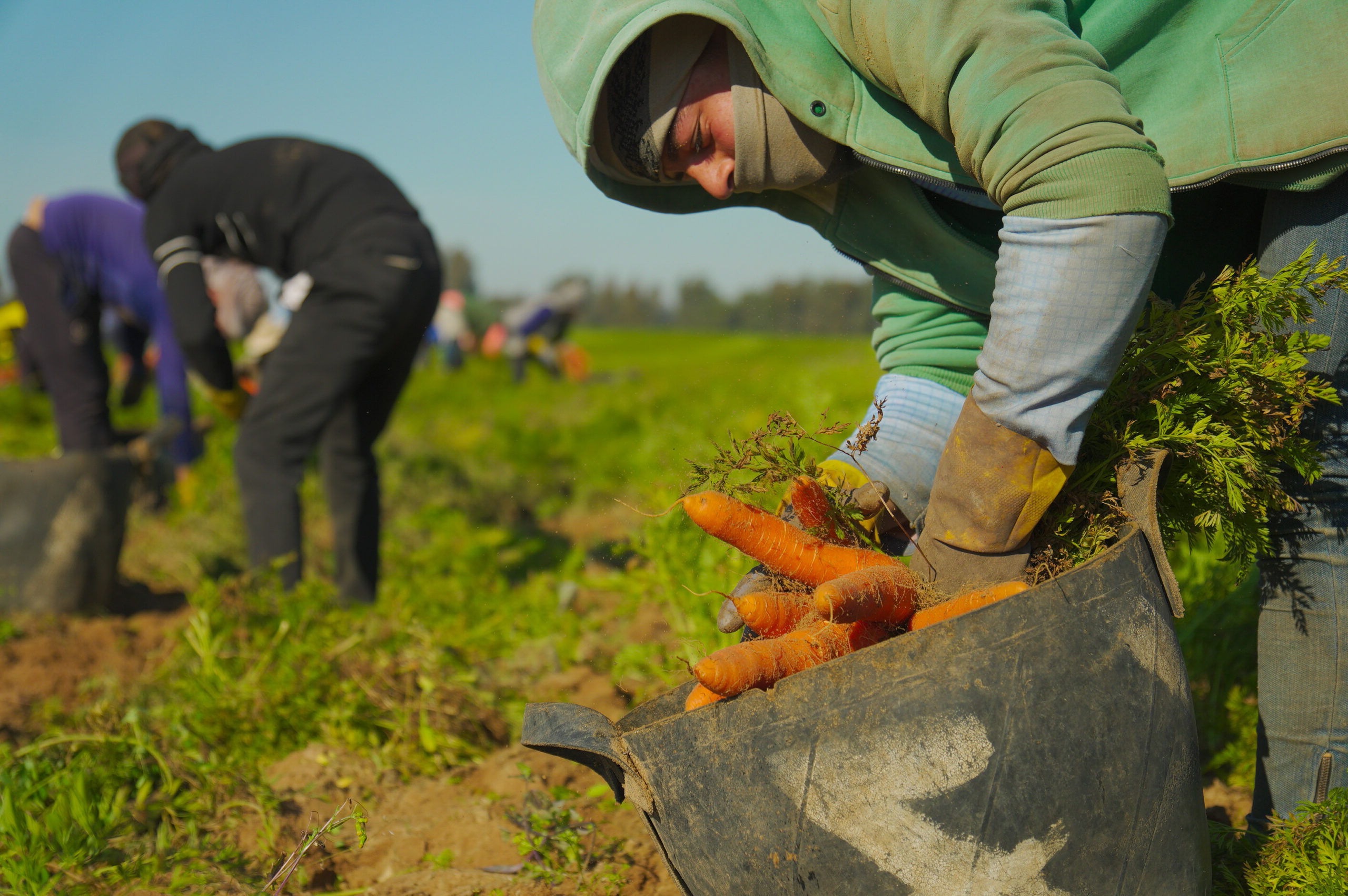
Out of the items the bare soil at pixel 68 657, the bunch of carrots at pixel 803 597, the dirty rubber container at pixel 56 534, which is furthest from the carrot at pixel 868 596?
the dirty rubber container at pixel 56 534

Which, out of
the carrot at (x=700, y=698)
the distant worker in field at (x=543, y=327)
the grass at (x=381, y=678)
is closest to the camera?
the carrot at (x=700, y=698)

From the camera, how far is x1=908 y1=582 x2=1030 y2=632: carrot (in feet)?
4.49

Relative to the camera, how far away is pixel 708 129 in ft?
5.09

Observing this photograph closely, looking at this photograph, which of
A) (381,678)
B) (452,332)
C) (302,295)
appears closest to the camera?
(381,678)

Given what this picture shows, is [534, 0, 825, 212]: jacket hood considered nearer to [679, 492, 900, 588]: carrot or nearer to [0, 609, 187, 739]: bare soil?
[679, 492, 900, 588]: carrot

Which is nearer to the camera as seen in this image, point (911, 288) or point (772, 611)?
point (772, 611)

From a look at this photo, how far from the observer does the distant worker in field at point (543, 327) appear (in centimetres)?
1723

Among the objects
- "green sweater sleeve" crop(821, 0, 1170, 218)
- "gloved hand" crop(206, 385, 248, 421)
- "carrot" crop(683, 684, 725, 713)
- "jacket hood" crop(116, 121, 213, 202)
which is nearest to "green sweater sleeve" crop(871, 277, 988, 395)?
"green sweater sleeve" crop(821, 0, 1170, 218)

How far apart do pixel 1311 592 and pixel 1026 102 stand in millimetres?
1098

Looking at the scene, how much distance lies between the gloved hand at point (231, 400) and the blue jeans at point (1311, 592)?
13.2ft

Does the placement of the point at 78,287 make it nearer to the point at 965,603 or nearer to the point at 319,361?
the point at 319,361

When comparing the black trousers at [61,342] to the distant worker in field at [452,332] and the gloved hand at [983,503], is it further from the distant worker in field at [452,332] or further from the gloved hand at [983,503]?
the distant worker in field at [452,332]

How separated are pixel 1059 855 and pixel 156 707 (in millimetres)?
2934

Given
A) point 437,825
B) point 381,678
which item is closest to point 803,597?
point 437,825
